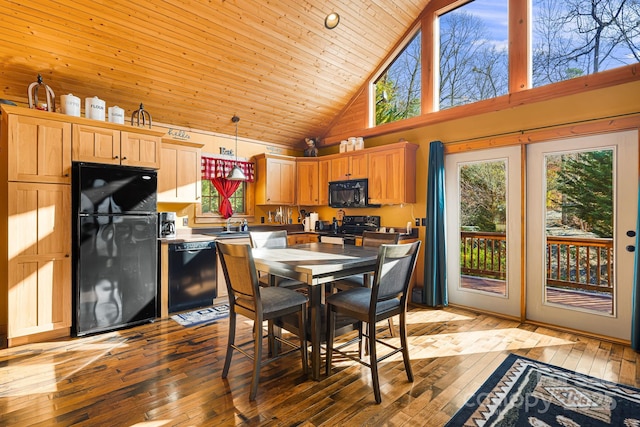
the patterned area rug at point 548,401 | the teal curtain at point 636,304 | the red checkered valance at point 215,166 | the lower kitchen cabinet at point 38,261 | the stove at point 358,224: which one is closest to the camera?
the patterned area rug at point 548,401

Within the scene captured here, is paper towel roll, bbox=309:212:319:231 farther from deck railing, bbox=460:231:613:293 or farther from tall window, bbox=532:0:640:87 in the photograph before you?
tall window, bbox=532:0:640:87

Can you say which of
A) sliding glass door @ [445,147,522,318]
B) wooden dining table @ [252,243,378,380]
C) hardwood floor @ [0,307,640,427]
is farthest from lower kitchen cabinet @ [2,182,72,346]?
sliding glass door @ [445,147,522,318]

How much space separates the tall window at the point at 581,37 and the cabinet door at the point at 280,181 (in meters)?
3.55

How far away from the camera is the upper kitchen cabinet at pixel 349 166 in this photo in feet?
16.4

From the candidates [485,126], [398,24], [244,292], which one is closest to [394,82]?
[398,24]

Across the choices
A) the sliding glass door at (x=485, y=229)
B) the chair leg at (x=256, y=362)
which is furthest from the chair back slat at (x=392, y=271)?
Answer: the sliding glass door at (x=485, y=229)

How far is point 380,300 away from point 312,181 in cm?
364

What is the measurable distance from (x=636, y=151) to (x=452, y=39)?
2.50 m

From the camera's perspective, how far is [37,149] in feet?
10.1

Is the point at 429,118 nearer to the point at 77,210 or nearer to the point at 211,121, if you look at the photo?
the point at 211,121

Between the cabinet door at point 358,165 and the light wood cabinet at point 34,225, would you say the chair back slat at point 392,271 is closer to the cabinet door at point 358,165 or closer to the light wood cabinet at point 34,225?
the cabinet door at point 358,165

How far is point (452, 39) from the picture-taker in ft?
14.5

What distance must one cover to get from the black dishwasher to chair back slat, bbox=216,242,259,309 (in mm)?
1753

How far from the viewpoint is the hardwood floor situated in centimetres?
199
